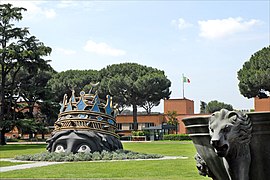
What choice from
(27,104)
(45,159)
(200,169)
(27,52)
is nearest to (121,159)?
(45,159)

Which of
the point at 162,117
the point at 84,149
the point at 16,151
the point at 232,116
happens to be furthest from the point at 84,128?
the point at 162,117

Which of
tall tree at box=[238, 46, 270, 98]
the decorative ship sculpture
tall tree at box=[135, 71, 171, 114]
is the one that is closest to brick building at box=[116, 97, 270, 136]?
tall tree at box=[135, 71, 171, 114]

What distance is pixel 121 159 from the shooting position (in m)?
20.8

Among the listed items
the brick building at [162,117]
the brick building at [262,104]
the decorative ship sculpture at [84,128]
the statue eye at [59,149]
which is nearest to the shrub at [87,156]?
the statue eye at [59,149]

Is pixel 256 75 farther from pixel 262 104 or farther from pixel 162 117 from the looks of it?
pixel 162 117

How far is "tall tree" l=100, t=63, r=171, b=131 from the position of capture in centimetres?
6600

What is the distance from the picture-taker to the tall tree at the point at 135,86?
66000mm

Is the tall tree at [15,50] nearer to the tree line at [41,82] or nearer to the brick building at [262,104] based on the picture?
the tree line at [41,82]

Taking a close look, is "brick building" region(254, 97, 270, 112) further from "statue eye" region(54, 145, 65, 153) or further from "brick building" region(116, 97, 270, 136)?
"statue eye" region(54, 145, 65, 153)

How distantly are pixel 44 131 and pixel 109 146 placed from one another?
21.9 m

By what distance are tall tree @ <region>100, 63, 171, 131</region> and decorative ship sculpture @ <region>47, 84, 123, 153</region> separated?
140 feet

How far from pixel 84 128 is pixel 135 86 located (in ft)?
146

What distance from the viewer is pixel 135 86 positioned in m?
A: 66.1

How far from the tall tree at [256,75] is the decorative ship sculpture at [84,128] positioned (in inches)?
1274
